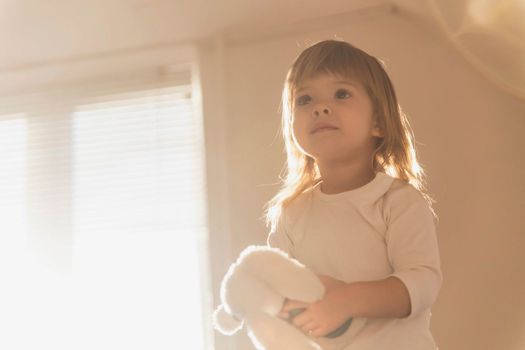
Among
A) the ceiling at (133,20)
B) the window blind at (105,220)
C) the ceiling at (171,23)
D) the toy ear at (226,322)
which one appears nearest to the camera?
the toy ear at (226,322)

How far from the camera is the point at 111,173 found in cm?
267

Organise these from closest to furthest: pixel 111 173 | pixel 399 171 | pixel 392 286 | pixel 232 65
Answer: pixel 392 286
pixel 399 171
pixel 232 65
pixel 111 173

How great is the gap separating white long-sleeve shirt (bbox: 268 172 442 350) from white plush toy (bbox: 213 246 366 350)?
0.48 feet

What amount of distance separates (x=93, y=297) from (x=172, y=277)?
307 millimetres

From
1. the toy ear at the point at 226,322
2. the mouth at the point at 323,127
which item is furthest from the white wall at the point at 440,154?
the toy ear at the point at 226,322

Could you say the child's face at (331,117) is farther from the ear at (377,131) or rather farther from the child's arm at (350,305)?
the child's arm at (350,305)

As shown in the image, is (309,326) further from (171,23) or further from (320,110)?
(171,23)

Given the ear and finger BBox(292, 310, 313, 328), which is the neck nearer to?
the ear

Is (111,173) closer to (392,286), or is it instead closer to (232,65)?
(232,65)

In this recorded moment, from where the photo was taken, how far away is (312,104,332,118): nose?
111 cm

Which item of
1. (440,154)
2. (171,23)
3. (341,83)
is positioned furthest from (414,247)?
(171,23)

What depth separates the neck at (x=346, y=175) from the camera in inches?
46.0

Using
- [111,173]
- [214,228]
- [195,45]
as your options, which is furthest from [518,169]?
[111,173]

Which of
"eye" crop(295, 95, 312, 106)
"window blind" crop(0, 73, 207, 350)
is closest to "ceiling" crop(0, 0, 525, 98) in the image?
"window blind" crop(0, 73, 207, 350)
